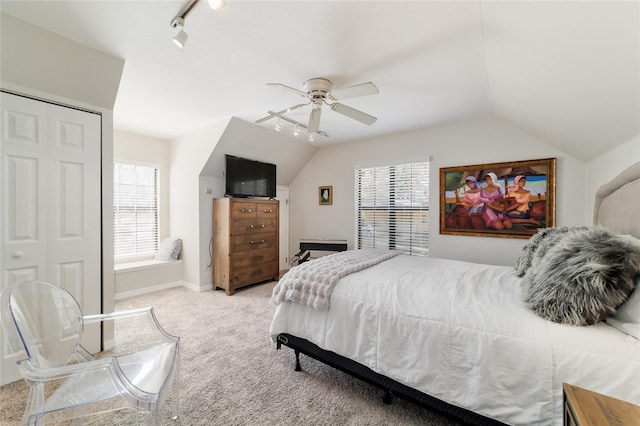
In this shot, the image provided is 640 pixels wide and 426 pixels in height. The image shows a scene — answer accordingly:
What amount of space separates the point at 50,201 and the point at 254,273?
8.93 ft

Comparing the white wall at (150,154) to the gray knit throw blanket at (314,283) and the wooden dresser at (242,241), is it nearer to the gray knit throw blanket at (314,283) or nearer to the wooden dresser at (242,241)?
the wooden dresser at (242,241)

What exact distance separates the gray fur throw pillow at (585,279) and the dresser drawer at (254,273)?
11.9ft

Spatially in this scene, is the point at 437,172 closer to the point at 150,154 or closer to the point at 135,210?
the point at 150,154

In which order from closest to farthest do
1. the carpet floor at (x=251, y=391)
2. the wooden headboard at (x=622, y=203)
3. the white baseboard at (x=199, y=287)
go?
the carpet floor at (x=251, y=391), the wooden headboard at (x=622, y=203), the white baseboard at (x=199, y=287)

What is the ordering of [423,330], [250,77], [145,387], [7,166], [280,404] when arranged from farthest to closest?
[250,77] → [7,166] → [280,404] → [423,330] → [145,387]

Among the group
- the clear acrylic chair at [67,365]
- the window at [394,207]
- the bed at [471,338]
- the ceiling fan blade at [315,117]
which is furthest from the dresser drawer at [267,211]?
the clear acrylic chair at [67,365]

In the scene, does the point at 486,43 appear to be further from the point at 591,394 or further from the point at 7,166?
the point at 7,166

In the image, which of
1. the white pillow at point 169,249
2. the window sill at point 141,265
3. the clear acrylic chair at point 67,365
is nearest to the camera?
the clear acrylic chair at point 67,365

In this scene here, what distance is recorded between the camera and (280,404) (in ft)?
5.62

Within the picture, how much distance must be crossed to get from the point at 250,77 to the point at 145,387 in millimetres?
2492

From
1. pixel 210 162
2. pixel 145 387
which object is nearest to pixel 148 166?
pixel 210 162

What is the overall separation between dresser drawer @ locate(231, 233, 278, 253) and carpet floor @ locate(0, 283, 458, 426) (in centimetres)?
136

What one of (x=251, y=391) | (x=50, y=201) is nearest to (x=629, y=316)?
(x=251, y=391)

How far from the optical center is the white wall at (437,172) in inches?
117
